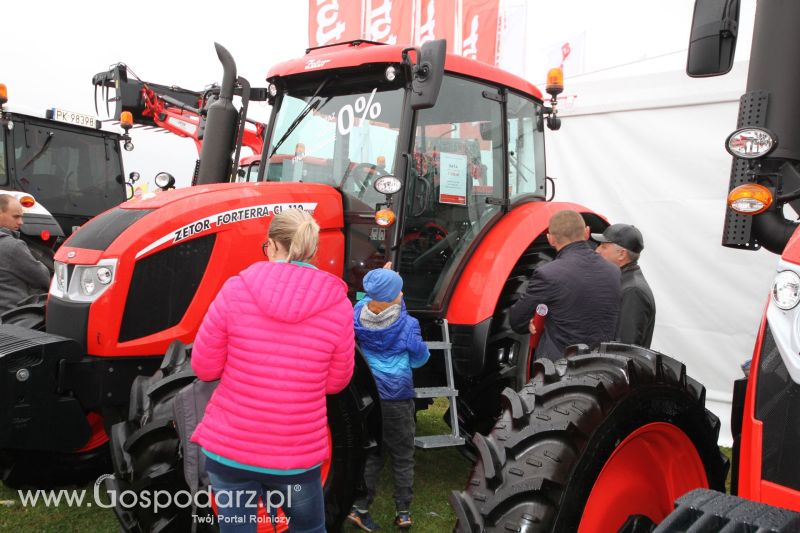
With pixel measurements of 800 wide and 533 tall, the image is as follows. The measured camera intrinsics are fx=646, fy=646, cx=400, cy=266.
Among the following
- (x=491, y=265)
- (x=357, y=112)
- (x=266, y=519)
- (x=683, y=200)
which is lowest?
(x=266, y=519)

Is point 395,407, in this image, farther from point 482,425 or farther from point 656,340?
point 656,340

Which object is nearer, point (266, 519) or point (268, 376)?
point (268, 376)

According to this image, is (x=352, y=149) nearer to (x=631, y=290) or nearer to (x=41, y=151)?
(x=631, y=290)

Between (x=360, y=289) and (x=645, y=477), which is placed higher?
(x=360, y=289)

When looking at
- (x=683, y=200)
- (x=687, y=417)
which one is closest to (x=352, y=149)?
(x=687, y=417)

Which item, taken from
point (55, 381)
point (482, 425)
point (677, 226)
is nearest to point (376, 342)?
point (482, 425)

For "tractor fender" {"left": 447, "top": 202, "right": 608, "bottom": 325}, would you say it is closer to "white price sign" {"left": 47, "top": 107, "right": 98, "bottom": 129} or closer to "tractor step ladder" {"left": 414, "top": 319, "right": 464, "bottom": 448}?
"tractor step ladder" {"left": 414, "top": 319, "right": 464, "bottom": 448}

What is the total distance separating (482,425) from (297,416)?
207 centimetres

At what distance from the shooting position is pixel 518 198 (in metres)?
4.45

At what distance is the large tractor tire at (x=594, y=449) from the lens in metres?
1.77

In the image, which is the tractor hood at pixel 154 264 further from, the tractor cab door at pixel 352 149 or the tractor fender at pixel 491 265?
the tractor fender at pixel 491 265

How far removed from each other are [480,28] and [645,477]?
736 cm

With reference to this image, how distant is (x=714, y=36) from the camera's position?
2.13 meters

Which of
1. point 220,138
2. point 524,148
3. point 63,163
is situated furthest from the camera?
point 63,163
